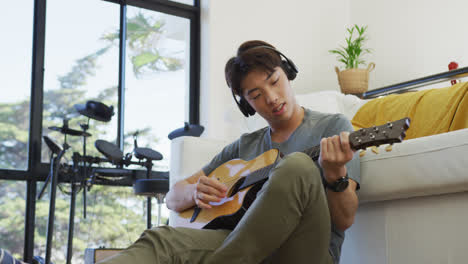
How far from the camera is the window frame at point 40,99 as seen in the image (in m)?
3.46

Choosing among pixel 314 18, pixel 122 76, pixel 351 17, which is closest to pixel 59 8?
pixel 122 76

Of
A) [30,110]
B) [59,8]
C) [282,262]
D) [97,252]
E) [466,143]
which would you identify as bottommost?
[97,252]

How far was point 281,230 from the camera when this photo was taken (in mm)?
1149

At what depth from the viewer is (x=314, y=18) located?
452 cm

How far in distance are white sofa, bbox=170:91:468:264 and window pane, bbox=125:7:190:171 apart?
2555mm

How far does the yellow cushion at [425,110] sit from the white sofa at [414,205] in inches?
14.9

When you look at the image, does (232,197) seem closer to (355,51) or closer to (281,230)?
(281,230)

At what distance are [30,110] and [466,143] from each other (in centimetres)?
296

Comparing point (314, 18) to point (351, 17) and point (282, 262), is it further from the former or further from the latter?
point (282, 262)

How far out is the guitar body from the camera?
1497mm

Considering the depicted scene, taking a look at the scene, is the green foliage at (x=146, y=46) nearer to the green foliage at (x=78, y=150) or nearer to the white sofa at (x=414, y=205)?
the green foliage at (x=78, y=150)

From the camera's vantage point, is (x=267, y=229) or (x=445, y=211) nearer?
(x=267, y=229)

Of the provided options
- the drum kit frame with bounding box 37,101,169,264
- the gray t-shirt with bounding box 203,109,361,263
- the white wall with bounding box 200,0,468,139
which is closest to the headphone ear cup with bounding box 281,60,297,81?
the gray t-shirt with bounding box 203,109,361,263

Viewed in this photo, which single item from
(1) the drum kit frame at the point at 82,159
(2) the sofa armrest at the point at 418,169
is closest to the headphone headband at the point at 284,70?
(2) the sofa armrest at the point at 418,169
